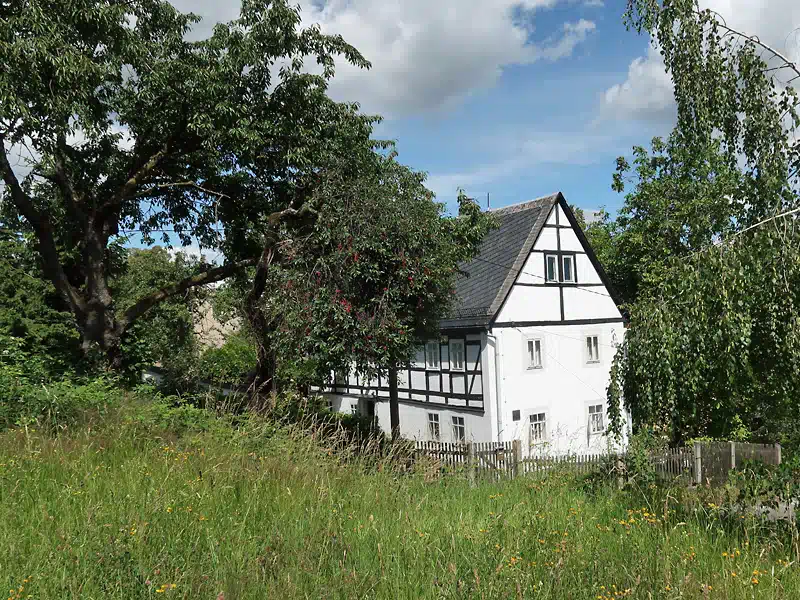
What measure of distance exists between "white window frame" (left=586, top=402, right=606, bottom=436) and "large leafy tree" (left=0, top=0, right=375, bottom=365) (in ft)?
41.9

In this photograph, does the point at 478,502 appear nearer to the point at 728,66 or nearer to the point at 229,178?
the point at 728,66

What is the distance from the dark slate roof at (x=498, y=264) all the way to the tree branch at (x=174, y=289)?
7.83m

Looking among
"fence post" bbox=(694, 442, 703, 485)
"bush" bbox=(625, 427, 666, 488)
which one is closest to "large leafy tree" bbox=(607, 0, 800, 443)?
"bush" bbox=(625, 427, 666, 488)

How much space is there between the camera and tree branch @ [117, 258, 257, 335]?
43.8ft

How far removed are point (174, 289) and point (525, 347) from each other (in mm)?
10908

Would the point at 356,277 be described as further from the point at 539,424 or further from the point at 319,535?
the point at 539,424

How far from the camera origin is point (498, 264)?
21.0 m

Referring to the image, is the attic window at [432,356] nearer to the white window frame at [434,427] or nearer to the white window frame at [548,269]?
the white window frame at [434,427]

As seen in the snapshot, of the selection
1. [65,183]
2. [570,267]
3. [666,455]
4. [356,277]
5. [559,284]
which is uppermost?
[65,183]

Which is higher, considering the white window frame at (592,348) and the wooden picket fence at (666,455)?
the white window frame at (592,348)

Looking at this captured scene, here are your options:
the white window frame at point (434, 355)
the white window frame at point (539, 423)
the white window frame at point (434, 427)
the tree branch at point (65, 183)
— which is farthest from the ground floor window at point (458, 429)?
the tree branch at point (65, 183)

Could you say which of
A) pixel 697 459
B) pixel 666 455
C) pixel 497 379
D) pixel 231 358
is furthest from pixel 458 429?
pixel 231 358

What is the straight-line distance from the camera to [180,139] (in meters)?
13.2

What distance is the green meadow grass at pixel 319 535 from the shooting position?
344 centimetres
